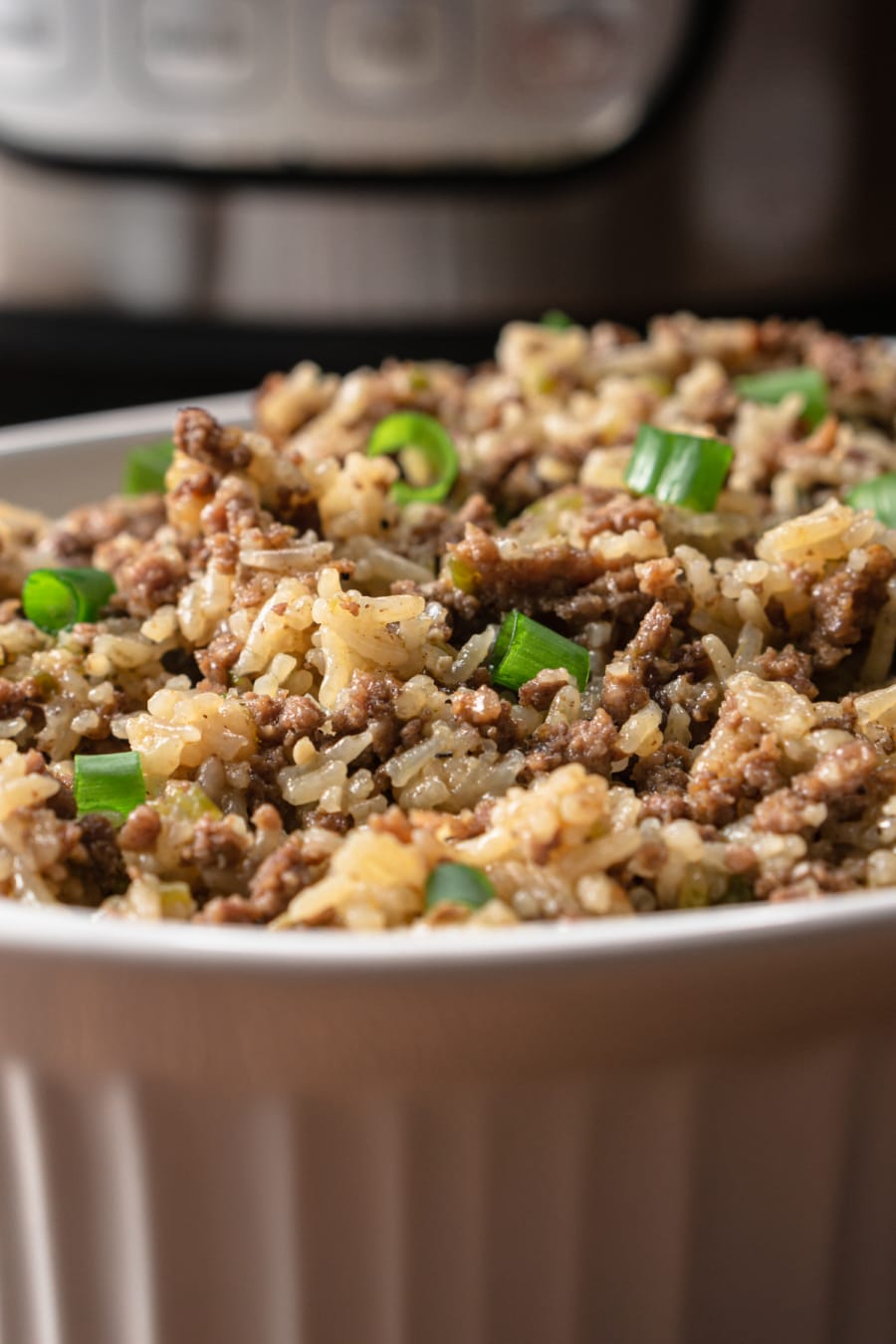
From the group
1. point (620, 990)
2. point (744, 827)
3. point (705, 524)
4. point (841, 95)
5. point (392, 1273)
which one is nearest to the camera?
point (620, 990)

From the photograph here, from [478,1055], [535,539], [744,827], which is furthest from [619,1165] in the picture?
[535,539]

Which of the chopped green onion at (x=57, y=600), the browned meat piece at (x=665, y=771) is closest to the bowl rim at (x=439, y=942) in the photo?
the browned meat piece at (x=665, y=771)

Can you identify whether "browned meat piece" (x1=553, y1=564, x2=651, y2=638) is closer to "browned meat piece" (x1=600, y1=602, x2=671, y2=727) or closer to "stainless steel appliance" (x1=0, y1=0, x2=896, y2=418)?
"browned meat piece" (x1=600, y1=602, x2=671, y2=727)

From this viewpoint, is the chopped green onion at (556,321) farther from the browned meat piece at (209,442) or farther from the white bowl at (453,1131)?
the white bowl at (453,1131)

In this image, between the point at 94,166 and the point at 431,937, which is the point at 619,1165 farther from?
the point at 94,166

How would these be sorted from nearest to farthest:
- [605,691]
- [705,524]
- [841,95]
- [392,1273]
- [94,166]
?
[392,1273], [605,691], [705,524], [841,95], [94,166]

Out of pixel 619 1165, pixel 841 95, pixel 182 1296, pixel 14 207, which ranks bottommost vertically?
pixel 182 1296
